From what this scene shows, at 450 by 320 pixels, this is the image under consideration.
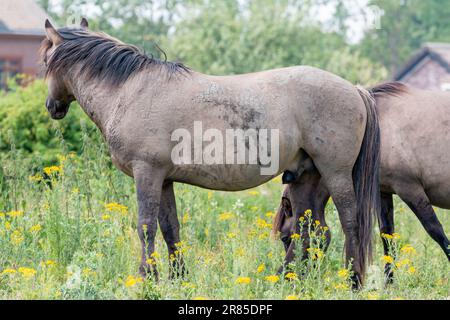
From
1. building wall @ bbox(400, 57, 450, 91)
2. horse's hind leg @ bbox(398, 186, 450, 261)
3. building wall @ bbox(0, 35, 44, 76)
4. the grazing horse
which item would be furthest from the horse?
building wall @ bbox(400, 57, 450, 91)

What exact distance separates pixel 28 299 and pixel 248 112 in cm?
216

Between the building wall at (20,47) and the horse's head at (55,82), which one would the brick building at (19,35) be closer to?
the building wall at (20,47)

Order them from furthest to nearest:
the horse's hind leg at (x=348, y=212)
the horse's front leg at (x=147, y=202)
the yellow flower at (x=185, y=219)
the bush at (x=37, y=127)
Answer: the bush at (x=37, y=127)
the yellow flower at (x=185, y=219)
the horse's hind leg at (x=348, y=212)
the horse's front leg at (x=147, y=202)

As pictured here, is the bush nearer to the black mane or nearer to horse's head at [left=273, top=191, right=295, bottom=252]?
horse's head at [left=273, top=191, right=295, bottom=252]

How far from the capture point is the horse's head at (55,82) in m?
6.16

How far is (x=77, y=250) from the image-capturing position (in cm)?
677

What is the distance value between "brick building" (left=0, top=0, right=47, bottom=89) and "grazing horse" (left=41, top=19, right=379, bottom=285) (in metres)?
23.8

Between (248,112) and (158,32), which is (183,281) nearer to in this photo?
(248,112)

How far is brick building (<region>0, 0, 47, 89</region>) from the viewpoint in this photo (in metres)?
30.2

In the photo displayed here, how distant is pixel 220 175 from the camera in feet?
19.8

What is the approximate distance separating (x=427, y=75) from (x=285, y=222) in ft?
100

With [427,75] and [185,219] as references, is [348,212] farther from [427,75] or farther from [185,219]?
[427,75]

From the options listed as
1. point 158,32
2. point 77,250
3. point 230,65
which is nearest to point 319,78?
point 77,250

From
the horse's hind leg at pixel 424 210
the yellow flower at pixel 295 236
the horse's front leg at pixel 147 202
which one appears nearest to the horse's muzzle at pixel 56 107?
the horse's front leg at pixel 147 202
